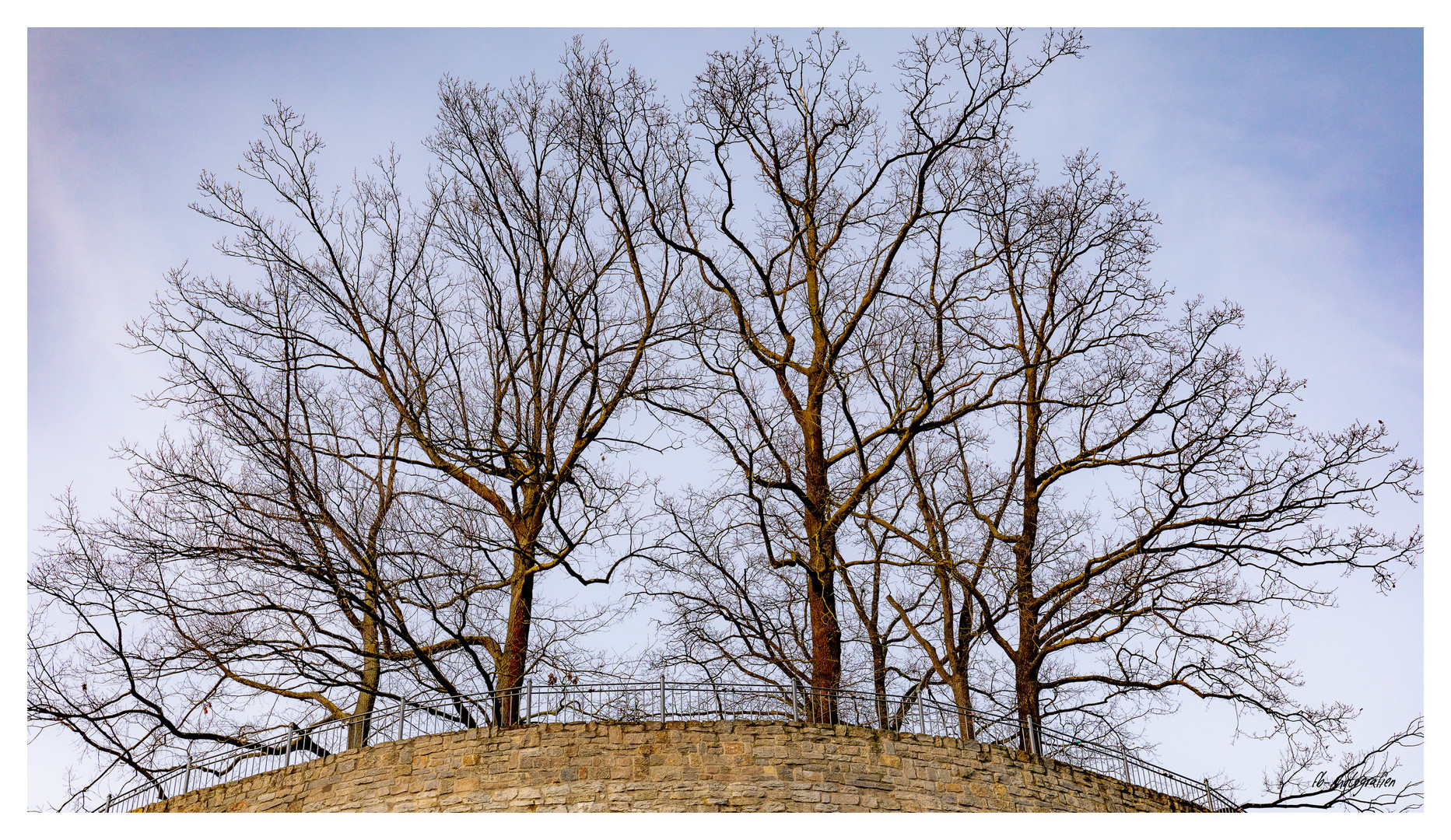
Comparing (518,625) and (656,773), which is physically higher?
(518,625)

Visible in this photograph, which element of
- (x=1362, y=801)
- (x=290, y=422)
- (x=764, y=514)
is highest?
(x=290, y=422)

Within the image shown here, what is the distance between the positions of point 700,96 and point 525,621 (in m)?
7.99

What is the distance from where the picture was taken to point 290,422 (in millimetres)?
15195

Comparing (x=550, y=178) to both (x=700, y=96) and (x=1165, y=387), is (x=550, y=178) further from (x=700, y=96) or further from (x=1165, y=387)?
(x=1165, y=387)

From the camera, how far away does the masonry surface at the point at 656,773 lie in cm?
1110

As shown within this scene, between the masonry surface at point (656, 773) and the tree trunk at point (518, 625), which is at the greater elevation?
the tree trunk at point (518, 625)

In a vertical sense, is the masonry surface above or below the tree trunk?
below

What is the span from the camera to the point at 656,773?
11.2 metres

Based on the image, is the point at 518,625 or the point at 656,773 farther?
the point at 518,625

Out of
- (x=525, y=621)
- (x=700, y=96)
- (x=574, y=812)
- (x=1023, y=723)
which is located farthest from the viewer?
(x=700, y=96)

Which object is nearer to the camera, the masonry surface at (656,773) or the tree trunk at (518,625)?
the masonry surface at (656,773)

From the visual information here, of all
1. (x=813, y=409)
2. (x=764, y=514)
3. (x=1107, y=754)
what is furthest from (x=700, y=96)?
(x=1107, y=754)

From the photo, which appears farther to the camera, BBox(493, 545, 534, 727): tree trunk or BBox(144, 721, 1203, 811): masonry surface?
BBox(493, 545, 534, 727): tree trunk

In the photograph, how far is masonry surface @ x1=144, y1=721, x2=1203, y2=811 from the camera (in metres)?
11.1
